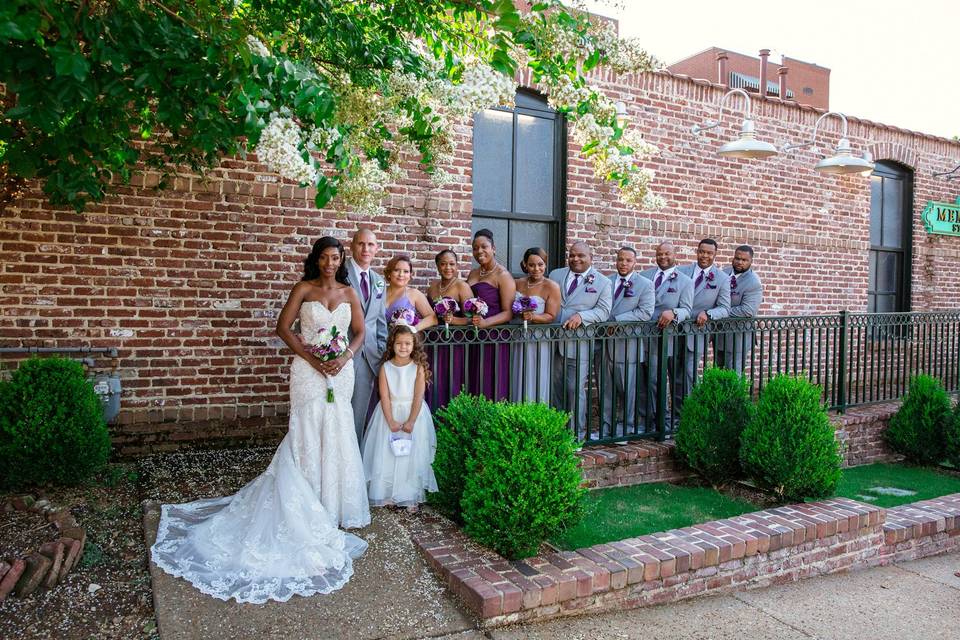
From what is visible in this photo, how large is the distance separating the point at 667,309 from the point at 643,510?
2411 millimetres

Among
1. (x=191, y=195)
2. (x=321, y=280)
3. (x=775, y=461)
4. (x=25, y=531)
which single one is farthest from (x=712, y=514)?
(x=191, y=195)

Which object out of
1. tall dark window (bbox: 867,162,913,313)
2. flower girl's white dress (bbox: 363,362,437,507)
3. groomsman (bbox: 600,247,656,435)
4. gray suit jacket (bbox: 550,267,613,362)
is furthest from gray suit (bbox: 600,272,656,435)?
tall dark window (bbox: 867,162,913,313)

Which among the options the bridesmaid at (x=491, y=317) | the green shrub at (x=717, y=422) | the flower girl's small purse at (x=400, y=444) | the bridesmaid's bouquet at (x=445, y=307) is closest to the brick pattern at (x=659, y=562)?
the flower girl's small purse at (x=400, y=444)

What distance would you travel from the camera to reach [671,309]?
22.8ft

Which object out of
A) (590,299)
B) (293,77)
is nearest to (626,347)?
(590,299)

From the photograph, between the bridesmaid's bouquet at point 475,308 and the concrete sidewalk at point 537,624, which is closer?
the concrete sidewalk at point 537,624

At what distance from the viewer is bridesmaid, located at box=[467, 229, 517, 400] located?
5.84 metres

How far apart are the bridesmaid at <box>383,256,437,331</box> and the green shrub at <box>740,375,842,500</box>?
270cm

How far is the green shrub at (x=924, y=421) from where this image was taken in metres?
7.55

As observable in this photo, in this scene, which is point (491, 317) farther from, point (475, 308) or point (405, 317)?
point (405, 317)

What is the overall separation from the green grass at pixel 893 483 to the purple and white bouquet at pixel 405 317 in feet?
13.6

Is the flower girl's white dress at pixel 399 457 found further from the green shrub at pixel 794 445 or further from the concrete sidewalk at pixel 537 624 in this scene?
the green shrub at pixel 794 445

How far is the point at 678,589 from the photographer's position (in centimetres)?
418

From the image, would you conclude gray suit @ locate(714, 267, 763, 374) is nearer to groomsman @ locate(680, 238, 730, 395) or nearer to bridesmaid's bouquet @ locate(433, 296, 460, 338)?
groomsman @ locate(680, 238, 730, 395)
